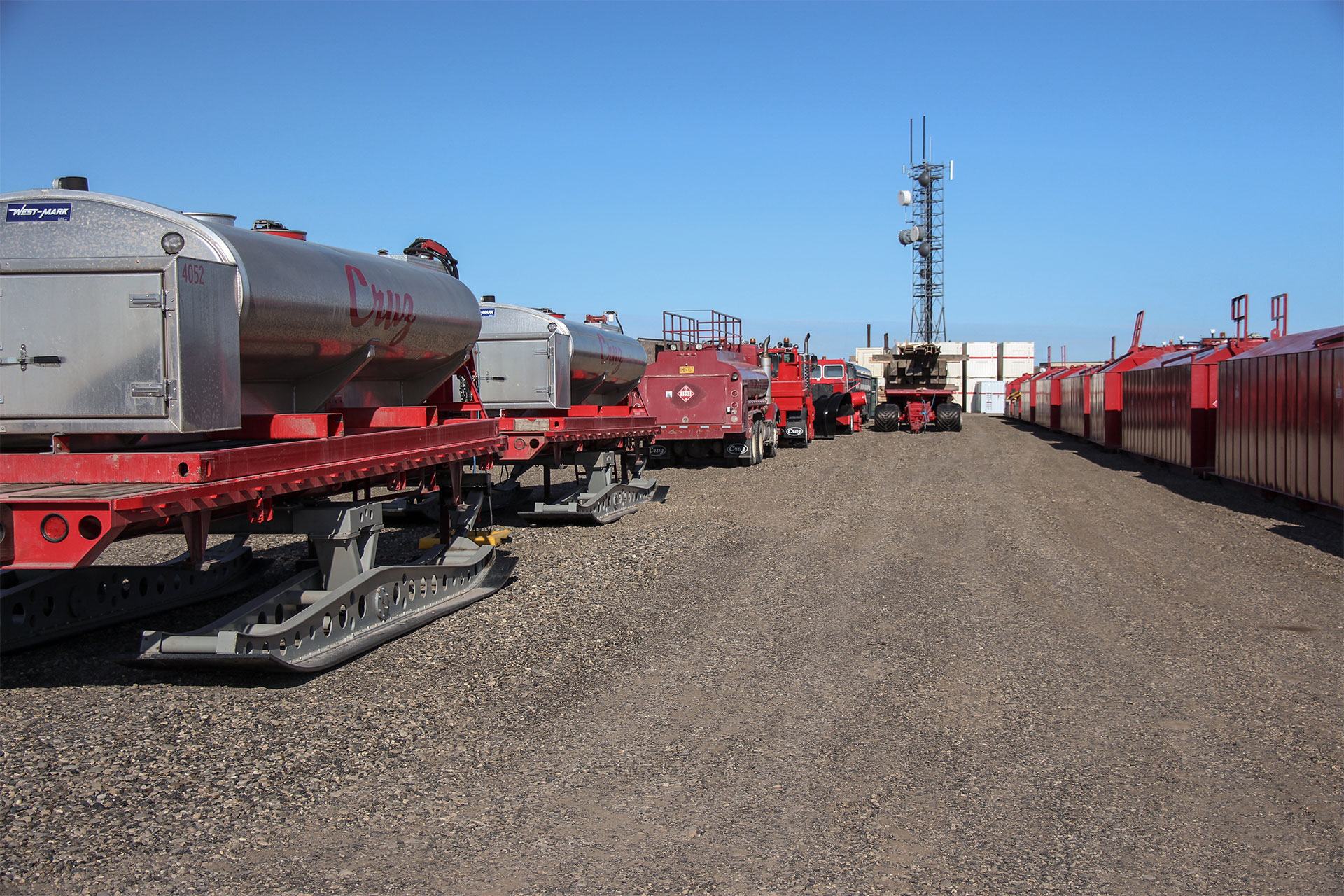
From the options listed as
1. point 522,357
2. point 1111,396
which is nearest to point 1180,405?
point 1111,396

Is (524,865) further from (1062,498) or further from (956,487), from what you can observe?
(956,487)

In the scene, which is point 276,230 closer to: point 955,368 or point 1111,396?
point 1111,396

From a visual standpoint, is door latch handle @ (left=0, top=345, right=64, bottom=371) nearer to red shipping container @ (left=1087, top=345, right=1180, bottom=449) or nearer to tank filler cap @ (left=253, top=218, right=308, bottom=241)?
tank filler cap @ (left=253, top=218, right=308, bottom=241)

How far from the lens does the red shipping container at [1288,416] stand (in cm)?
1203

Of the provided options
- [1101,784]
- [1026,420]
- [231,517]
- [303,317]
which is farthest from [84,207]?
[1026,420]

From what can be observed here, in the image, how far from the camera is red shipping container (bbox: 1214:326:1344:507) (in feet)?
39.5

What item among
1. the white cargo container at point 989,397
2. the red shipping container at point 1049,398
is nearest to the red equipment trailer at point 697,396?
the red shipping container at point 1049,398

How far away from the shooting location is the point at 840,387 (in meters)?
35.6

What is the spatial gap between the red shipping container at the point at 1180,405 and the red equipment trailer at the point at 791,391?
29.2 ft

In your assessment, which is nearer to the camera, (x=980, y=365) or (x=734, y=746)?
(x=734, y=746)

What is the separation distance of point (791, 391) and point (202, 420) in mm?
23478

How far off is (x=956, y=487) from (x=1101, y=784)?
1317 centimetres

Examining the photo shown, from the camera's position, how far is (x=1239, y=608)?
8.05m

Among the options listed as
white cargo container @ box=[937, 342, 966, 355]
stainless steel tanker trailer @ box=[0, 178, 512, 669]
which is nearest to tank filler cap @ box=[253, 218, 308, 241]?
stainless steel tanker trailer @ box=[0, 178, 512, 669]
